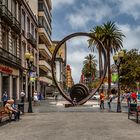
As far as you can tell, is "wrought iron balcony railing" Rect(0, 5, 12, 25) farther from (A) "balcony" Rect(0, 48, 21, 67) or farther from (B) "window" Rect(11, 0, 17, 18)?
(B) "window" Rect(11, 0, 17, 18)

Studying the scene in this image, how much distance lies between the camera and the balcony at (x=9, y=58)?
39369 mm

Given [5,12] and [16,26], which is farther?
[16,26]

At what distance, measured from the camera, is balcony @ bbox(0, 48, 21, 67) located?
39369mm

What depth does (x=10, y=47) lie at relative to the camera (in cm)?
4544

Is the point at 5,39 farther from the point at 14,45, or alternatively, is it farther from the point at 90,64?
the point at 90,64

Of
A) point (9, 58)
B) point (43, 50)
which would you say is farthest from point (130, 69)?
point (43, 50)

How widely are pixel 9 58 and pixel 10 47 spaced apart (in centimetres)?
250

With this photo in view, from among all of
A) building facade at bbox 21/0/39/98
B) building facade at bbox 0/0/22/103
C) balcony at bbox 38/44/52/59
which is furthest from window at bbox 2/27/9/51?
balcony at bbox 38/44/52/59

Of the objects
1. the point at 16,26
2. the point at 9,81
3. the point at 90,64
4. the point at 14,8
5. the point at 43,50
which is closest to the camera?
the point at 9,81

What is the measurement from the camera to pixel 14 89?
162ft

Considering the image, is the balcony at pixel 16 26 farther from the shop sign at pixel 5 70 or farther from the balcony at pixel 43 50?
the balcony at pixel 43 50

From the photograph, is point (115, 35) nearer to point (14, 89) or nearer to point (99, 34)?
point (99, 34)

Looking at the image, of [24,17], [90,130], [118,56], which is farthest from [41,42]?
[90,130]

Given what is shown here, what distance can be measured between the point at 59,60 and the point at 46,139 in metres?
167
